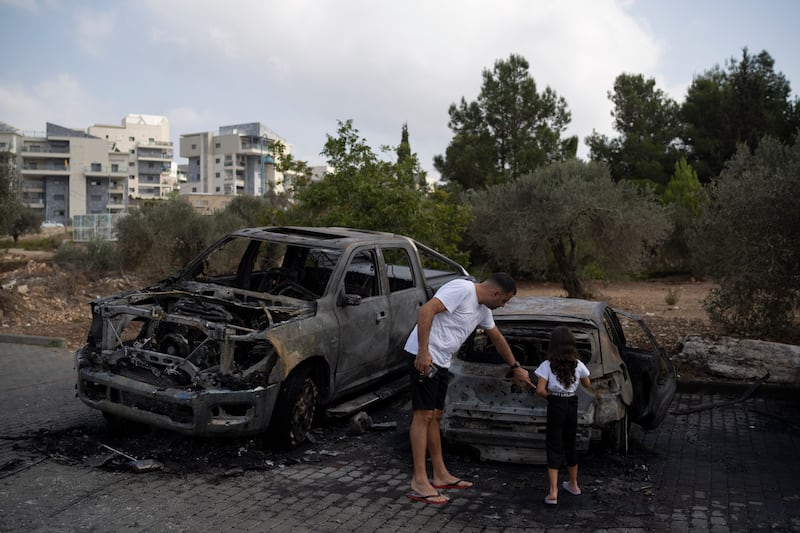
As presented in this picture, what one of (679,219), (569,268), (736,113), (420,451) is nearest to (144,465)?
(420,451)

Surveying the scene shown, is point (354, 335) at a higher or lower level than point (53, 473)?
higher

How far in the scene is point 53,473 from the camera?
545 centimetres

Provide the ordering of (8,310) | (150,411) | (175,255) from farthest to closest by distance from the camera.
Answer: (175,255) → (8,310) → (150,411)

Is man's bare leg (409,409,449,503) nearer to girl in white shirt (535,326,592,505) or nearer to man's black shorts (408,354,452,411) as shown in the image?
man's black shorts (408,354,452,411)

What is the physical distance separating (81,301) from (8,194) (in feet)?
21.0

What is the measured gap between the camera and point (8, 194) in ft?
69.6

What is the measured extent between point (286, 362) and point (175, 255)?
66.1 feet

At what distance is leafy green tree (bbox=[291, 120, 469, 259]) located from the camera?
13.8 metres

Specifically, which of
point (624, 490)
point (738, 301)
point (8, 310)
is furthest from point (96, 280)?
point (624, 490)

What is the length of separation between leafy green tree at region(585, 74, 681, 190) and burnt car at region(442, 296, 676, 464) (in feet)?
123

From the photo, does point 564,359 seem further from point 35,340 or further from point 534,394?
point 35,340

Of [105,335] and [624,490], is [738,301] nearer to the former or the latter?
[624,490]

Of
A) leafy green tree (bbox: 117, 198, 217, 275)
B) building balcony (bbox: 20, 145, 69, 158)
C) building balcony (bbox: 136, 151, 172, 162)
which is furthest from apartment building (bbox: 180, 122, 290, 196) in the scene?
leafy green tree (bbox: 117, 198, 217, 275)

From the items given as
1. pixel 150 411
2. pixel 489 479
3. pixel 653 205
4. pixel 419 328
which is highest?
pixel 653 205
